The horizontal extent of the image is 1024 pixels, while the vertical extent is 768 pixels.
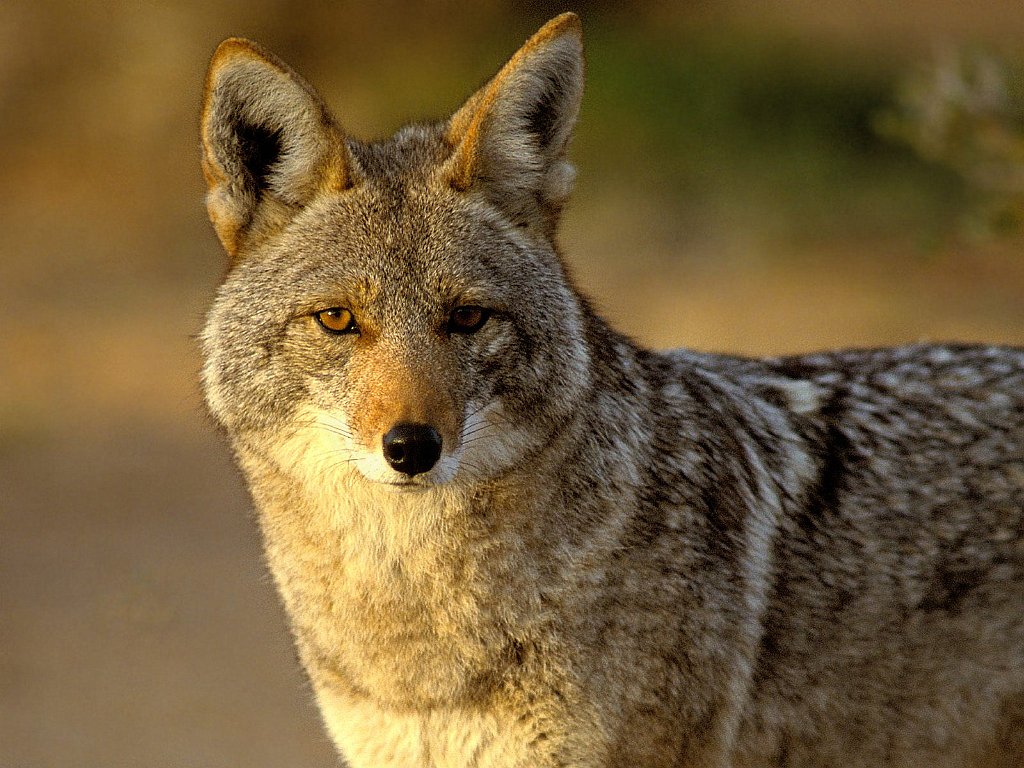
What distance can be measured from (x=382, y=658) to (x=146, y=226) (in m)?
10.4

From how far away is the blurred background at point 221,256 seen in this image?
7.65 metres

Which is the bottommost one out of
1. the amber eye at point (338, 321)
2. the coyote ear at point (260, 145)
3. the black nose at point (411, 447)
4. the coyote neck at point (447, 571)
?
the coyote neck at point (447, 571)

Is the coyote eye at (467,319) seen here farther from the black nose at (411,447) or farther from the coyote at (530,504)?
the black nose at (411,447)

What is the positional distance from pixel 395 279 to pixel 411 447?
48 centimetres

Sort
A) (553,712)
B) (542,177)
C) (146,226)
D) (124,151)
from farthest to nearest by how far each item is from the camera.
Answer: (124,151), (146,226), (542,177), (553,712)

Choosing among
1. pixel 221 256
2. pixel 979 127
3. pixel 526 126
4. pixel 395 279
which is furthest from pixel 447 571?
pixel 221 256

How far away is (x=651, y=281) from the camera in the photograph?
1266 cm

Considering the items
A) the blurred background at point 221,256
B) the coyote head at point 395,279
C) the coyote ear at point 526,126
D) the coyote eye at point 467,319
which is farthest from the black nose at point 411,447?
the blurred background at point 221,256

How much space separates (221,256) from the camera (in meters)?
13.1

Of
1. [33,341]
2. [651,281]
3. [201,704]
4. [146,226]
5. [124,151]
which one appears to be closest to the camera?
[201,704]

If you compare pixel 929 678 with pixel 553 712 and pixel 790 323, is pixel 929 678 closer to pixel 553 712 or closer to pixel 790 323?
pixel 553 712

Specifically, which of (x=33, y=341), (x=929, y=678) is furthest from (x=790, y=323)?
(x=929, y=678)

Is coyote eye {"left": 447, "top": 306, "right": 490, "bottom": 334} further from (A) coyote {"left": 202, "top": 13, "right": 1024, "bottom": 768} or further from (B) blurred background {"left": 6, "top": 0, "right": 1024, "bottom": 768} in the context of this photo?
(B) blurred background {"left": 6, "top": 0, "right": 1024, "bottom": 768}

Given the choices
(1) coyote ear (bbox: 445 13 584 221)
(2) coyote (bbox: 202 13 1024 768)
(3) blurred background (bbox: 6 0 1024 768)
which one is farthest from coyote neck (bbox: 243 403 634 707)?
(3) blurred background (bbox: 6 0 1024 768)
